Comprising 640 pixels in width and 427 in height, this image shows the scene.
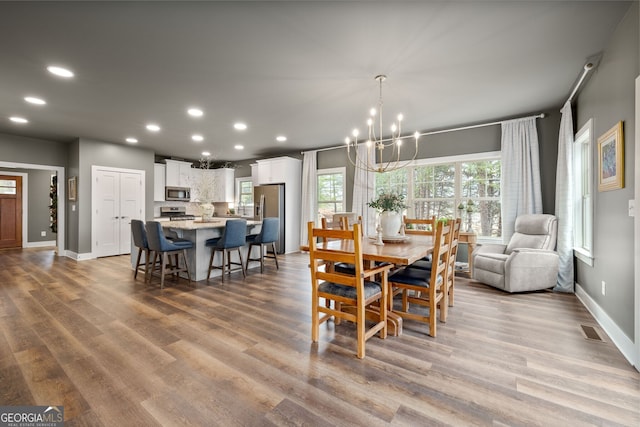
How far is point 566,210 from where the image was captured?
3.68 meters

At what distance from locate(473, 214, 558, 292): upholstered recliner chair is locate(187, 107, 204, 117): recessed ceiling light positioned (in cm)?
449

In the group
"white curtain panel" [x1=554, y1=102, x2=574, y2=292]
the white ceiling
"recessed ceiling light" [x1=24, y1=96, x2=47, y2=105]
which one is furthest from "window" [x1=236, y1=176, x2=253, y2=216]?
"white curtain panel" [x1=554, y1=102, x2=574, y2=292]

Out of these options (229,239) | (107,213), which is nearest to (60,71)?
(229,239)

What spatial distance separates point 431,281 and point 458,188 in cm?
314

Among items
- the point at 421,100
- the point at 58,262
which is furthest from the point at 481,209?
the point at 58,262

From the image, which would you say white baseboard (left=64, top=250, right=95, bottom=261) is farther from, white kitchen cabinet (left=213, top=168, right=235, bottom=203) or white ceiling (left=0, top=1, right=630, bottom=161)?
white kitchen cabinet (left=213, top=168, right=235, bottom=203)

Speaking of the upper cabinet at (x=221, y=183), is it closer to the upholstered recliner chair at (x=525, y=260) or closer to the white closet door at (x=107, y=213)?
the white closet door at (x=107, y=213)

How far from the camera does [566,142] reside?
3695mm

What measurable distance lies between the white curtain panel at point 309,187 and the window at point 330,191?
133mm

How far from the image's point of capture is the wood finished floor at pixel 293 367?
1533mm

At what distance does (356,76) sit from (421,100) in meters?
1.16

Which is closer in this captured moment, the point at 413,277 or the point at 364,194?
the point at 413,277

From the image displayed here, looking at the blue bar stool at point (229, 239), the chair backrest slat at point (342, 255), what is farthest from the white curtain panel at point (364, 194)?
the chair backrest slat at point (342, 255)

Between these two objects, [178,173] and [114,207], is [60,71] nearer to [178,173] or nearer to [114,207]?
[114,207]
